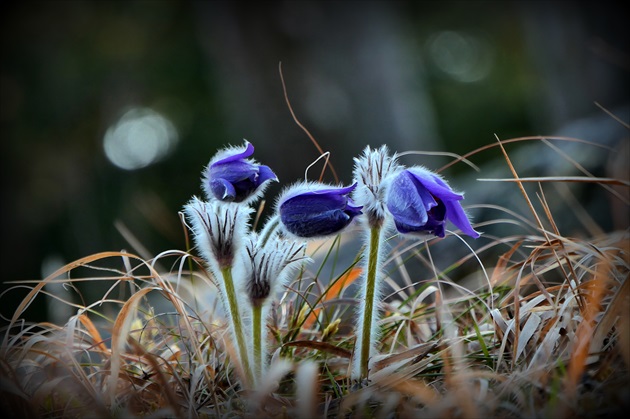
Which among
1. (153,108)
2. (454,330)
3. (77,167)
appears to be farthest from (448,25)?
(454,330)

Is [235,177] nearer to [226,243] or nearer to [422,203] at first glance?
[226,243]

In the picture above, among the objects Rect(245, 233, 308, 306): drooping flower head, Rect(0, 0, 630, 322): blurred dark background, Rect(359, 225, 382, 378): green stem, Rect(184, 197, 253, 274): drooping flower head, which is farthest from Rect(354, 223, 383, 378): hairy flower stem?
Rect(0, 0, 630, 322): blurred dark background

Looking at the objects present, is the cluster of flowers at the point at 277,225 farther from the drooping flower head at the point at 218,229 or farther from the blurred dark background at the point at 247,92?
the blurred dark background at the point at 247,92

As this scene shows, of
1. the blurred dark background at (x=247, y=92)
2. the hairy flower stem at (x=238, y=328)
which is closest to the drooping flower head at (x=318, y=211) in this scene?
the hairy flower stem at (x=238, y=328)

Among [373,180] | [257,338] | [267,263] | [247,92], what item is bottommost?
[257,338]

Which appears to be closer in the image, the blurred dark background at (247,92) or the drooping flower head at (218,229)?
the drooping flower head at (218,229)

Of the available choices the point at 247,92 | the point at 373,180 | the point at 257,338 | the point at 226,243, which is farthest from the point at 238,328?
the point at 247,92

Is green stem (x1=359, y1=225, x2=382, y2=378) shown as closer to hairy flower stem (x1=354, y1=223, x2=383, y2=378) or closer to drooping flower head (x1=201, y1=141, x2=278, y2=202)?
hairy flower stem (x1=354, y1=223, x2=383, y2=378)
